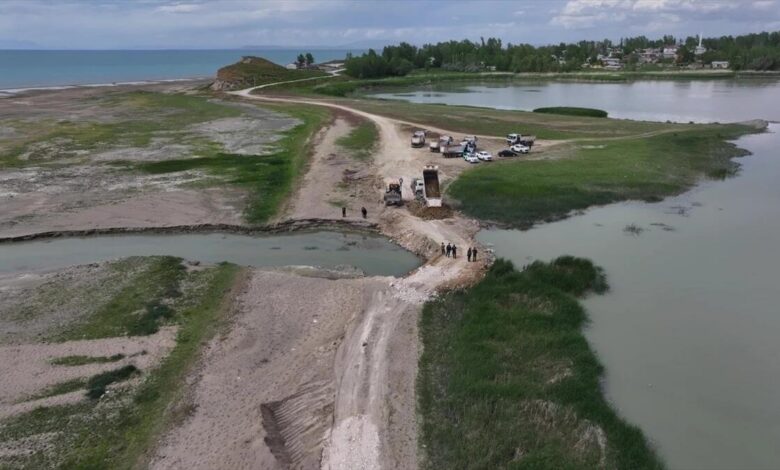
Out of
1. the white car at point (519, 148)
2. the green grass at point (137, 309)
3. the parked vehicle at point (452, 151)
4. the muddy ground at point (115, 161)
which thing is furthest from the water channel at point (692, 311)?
the muddy ground at point (115, 161)

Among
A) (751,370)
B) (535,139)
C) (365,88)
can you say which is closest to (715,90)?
(365,88)

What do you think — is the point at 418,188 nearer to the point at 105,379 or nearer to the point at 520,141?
the point at 520,141

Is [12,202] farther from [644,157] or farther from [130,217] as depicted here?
[644,157]

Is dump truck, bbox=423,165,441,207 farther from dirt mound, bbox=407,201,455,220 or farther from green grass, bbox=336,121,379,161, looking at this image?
green grass, bbox=336,121,379,161

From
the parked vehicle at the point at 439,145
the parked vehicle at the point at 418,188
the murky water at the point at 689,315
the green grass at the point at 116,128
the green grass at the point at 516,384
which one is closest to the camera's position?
the green grass at the point at 516,384

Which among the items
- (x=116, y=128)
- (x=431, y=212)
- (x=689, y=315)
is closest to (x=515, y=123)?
(x=431, y=212)

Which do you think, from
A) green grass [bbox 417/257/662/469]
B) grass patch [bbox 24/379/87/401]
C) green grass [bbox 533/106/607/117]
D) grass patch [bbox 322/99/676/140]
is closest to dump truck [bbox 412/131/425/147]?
grass patch [bbox 322/99/676/140]

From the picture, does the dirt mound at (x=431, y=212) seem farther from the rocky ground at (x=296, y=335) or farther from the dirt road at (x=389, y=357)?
the dirt road at (x=389, y=357)

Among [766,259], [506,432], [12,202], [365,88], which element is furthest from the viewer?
[365,88]
